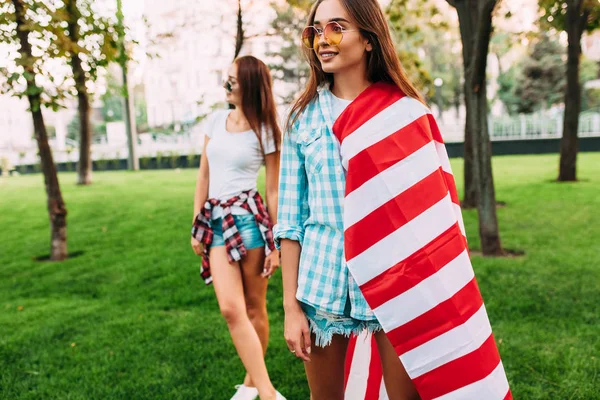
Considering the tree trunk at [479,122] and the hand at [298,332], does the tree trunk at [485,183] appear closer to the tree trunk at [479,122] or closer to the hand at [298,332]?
the tree trunk at [479,122]

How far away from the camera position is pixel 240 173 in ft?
10.5

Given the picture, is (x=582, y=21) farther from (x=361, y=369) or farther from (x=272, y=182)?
(x=361, y=369)

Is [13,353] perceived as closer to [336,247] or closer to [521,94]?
[336,247]

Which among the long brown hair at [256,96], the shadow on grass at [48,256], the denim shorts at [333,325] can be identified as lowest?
the shadow on grass at [48,256]

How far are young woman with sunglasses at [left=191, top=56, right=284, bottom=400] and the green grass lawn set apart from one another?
27.2 inches

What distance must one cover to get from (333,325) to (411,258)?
0.35 meters

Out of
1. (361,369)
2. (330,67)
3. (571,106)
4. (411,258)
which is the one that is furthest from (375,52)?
(571,106)

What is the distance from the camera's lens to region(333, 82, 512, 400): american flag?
1.68m

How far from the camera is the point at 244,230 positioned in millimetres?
3123

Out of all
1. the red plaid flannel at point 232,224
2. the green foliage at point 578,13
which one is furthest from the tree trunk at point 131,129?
the red plaid flannel at point 232,224

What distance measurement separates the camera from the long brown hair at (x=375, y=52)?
178 cm

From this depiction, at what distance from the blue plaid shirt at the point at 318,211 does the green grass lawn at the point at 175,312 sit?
6.35 feet

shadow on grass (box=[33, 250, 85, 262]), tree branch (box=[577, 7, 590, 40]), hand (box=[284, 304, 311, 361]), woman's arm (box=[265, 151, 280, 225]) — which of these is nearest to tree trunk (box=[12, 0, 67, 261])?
shadow on grass (box=[33, 250, 85, 262])

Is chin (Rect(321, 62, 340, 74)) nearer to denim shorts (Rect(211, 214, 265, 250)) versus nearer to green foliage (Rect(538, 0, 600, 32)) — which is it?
denim shorts (Rect(211, 214, 265, 250))
